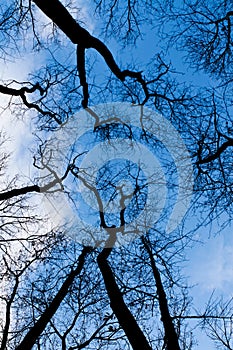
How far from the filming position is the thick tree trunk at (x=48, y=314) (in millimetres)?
8200

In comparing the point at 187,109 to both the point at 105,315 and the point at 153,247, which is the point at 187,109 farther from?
the point at 105,315

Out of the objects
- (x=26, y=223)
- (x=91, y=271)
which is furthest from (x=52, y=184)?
(x=91, y=271)

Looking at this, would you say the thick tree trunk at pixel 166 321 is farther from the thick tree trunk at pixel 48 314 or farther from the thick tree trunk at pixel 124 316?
the thick tree trunk at pixel 48 314

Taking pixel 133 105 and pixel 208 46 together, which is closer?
pixel 208 46

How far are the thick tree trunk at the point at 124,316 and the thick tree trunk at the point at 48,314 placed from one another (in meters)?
1.76

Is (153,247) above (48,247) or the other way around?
the other way around

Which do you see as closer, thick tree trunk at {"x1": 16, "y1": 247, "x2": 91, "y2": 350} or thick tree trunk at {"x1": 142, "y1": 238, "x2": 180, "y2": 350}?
thick tree trunk at {"x1": 142, "y1": 238, "x2": 180, "y2": 350}

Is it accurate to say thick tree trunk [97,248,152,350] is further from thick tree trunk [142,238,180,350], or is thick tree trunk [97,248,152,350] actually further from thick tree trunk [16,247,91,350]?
thick tree trunk [16,247,91,350]

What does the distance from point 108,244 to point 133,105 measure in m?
3.58

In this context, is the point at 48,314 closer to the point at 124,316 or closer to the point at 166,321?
the point at 124,316

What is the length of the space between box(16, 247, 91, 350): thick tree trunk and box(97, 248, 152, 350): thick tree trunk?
1761 mm

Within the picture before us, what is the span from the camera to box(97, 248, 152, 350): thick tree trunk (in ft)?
21.3

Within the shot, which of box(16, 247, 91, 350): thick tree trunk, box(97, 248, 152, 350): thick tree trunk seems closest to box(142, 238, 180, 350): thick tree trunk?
box(97, 248, 152, 350): thick tree trunk

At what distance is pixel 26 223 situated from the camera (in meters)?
10.2
